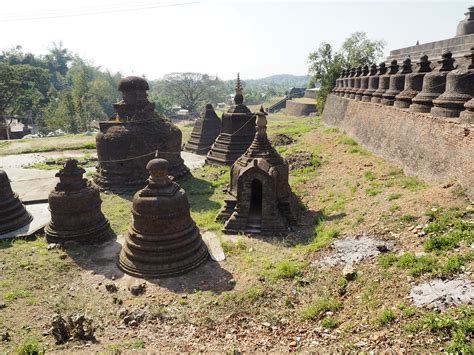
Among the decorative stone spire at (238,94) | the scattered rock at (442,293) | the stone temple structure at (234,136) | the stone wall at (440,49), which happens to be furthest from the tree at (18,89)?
the scattered rock at (442,293)

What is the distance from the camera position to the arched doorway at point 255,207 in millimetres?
10398

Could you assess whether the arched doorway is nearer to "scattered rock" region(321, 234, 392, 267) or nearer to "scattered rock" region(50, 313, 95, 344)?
"scattered rock" region(321, 234, 392, 267)

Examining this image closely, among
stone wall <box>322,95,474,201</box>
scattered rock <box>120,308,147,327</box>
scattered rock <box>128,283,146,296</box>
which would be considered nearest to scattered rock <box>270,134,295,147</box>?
stone wall <box>322,95,474,201</box>

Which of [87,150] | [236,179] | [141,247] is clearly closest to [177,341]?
[141,247]

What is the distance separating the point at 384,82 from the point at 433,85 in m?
4.24

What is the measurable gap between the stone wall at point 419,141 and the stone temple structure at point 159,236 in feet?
20.9

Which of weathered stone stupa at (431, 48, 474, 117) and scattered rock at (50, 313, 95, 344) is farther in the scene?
weathered stone stupa at (431, 48, 474, 117)

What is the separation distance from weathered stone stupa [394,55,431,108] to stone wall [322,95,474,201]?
38 cm

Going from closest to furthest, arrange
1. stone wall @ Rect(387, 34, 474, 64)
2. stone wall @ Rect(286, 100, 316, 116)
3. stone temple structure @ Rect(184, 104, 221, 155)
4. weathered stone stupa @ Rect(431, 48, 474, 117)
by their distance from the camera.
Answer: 1. weathered stone stupa @ Rect(431, 48, 474, 117)
2. stone wall @ Rect(387, 34, 474, 64)
3. stone temple structure @ Rect(184, 104, 221, 155)
4. stone wall @ Rect(286, 100, 316, 116)

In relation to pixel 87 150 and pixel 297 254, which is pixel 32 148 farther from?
pixel 297 254

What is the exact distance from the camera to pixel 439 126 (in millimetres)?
8883

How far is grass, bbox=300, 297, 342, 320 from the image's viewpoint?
5.90 metres

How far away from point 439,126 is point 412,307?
5639 mm

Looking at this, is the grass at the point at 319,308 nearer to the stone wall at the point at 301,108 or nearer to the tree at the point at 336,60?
the tree at the point at 336,60
